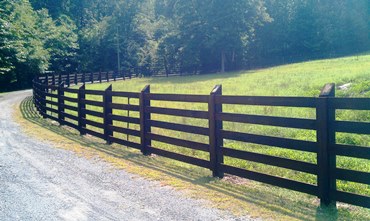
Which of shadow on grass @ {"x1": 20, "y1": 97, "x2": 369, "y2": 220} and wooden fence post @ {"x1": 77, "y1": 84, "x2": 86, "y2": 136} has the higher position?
wooden fence post @ {"x1": 77, "y1": 84, "x2": 86, "y2": 136}

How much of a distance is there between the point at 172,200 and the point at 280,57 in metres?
70.1

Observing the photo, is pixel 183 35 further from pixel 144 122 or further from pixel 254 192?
pixel 254 192

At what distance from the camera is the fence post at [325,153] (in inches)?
199

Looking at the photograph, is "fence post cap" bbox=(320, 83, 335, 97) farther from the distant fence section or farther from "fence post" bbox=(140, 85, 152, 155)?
"fence post" bbox=(140, 85, 152, 155)

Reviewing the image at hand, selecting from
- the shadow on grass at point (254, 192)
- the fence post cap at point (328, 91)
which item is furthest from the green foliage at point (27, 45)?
the fence post cap at point (328, 91)

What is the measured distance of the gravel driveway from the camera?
5035mm

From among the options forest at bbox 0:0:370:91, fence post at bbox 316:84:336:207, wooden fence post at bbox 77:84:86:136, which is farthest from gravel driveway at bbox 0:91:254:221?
forest at bbox 0:0:370:91

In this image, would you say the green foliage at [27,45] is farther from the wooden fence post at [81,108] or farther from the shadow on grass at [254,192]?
the shadow on grass at [254,192]

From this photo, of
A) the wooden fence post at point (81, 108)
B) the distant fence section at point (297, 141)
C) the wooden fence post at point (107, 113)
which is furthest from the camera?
the wooden fence post at point (81, 108)

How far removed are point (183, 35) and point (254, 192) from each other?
52.6 meters

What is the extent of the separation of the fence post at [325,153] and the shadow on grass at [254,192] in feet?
0.68

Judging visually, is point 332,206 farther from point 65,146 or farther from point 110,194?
point 65,146

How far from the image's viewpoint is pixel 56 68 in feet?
180

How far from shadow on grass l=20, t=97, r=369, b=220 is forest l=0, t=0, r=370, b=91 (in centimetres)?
3577
